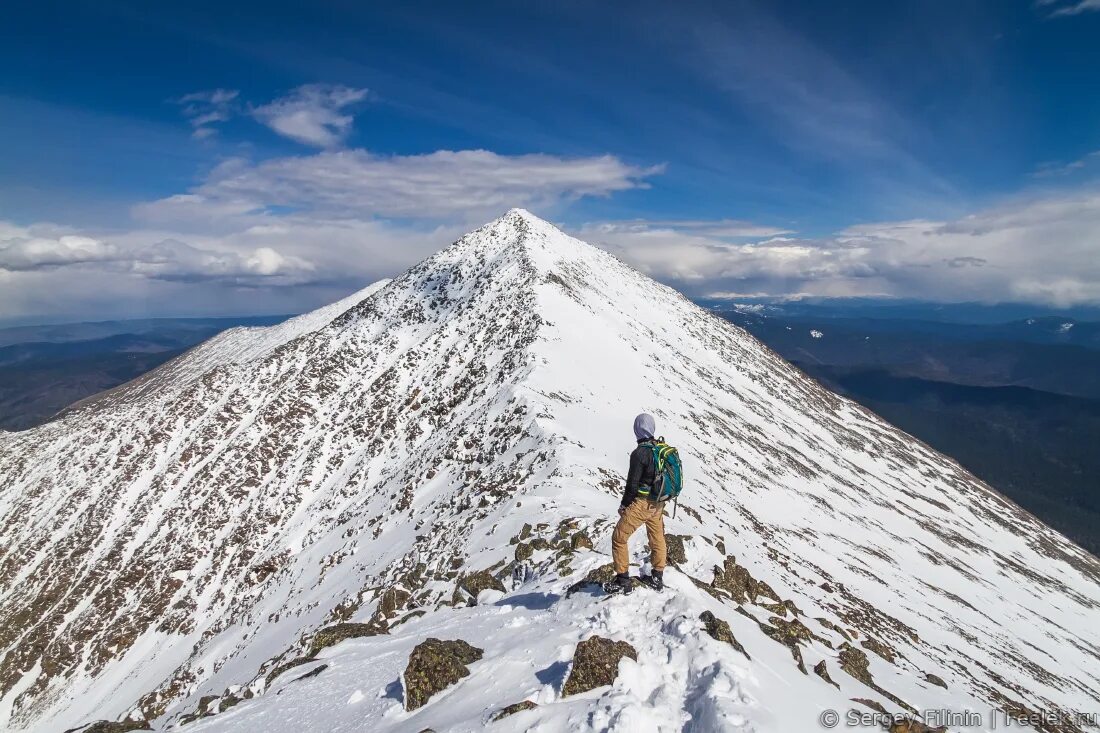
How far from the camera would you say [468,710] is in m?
8.80

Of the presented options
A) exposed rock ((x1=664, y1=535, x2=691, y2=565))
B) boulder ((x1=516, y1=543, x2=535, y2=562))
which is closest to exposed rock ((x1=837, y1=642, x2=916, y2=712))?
exposed rock ((x1=664, y1=535, x2=691, y2=565))

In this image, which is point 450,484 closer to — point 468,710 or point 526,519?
point 526,519

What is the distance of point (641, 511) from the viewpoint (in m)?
11.2

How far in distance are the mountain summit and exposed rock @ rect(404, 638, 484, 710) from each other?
0.22ft

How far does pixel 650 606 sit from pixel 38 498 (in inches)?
4350

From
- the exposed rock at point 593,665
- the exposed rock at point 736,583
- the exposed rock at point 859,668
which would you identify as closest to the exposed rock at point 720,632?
the exposed rock at point 593,665

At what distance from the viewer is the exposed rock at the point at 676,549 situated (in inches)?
624

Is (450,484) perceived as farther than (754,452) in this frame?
No

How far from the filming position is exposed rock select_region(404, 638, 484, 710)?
31.7 ft

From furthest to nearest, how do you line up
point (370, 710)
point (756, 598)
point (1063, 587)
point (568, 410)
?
point (1063, 587) → point (568, 410) → point (756, 598) → point (370, 710)

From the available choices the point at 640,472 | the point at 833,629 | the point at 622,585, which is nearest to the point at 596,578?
the point at 622,585

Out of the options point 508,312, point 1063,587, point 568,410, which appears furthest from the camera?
point 1063,587

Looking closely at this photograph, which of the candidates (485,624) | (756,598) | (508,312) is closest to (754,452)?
(508,312)

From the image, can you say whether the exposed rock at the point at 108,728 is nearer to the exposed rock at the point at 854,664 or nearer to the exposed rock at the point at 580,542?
the exposed rock at the point at 580,542
